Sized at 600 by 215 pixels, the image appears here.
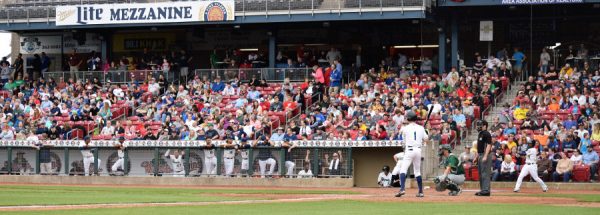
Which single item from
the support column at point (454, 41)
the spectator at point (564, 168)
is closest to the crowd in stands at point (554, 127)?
the spectator at point (564, 168)

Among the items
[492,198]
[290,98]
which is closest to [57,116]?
[290,98]

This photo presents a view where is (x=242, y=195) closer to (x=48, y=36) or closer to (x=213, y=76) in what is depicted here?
(x=213, y=76)

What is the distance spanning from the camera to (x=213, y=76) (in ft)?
132

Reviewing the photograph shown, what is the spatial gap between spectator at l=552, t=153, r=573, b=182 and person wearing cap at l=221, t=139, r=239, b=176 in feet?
28.4

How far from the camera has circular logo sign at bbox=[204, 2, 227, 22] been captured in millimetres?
39375

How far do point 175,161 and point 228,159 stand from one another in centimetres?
160

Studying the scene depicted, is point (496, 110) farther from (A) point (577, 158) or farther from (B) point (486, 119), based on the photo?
(A) point (577, 158)

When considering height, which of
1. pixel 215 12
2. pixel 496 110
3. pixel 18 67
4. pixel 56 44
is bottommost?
pixel 496 110

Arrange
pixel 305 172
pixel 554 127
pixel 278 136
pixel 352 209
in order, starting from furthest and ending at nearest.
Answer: pixel 278 136, pixel 305 172, pixel 554 127, pixel 352 209

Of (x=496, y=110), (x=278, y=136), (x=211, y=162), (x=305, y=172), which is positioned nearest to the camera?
(x=305, y=172)

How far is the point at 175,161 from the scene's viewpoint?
3122 centimetres

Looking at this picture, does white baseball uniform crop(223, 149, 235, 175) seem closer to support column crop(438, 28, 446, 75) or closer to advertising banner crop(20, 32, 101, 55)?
support column crop(438, 28, 446, 75)

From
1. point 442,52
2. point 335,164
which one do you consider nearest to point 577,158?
point 335,164

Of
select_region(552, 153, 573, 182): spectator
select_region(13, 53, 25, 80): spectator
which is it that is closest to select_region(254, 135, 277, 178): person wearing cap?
select_region(552, 153, 573, 182): spectator
